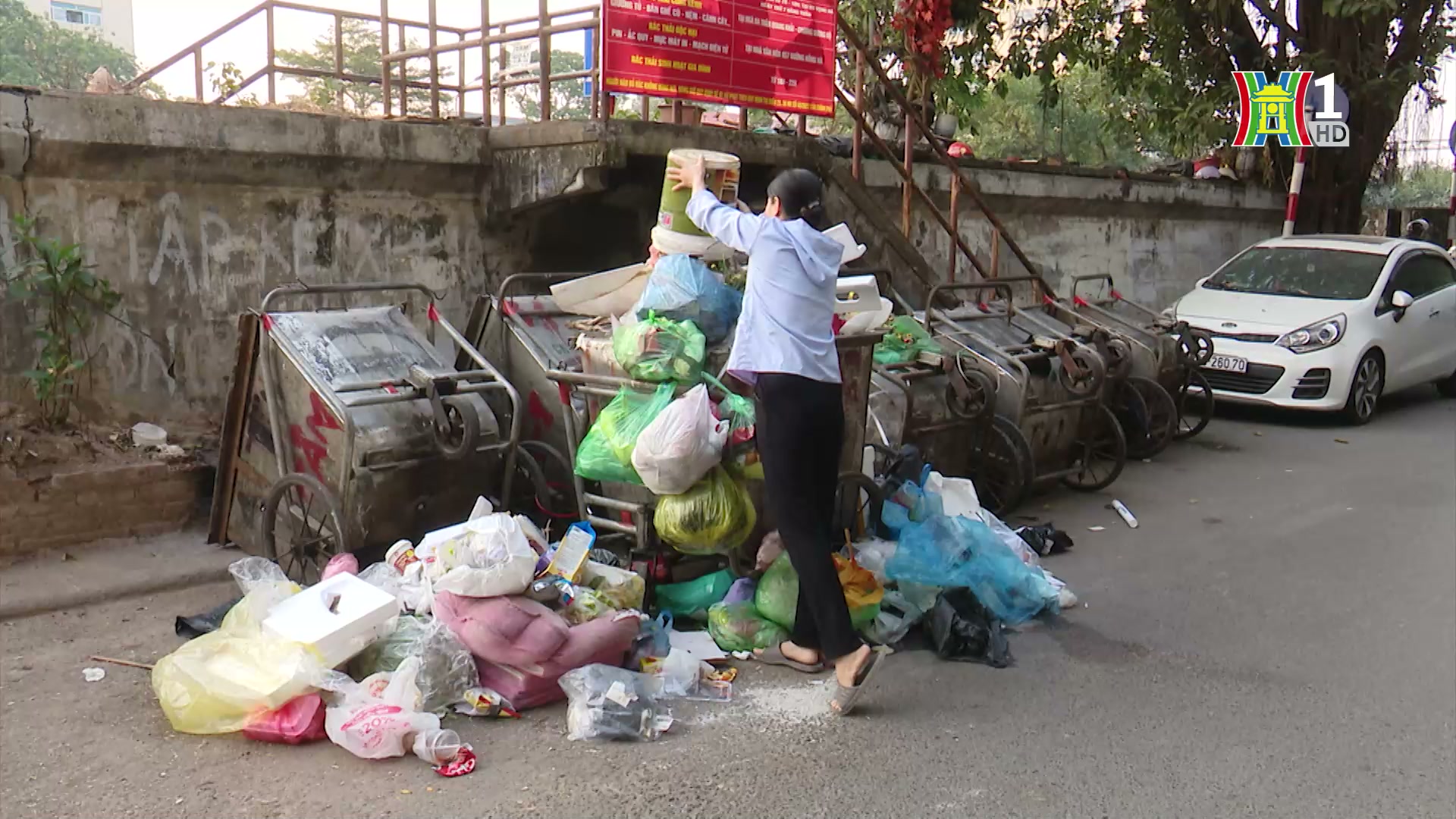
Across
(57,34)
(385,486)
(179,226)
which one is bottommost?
(385,486)

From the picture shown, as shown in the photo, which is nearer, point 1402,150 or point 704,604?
point 704,604

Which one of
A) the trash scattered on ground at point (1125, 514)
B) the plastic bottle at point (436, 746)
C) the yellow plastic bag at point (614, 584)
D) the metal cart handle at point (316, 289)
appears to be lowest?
the trash scattered on ground at point (1125, 514)

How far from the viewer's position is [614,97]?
6762mm

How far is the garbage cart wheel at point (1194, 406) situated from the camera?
8.34 m

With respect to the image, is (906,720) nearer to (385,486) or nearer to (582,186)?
(385,486)

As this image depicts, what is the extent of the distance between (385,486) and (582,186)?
2620 mm

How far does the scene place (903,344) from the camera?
608cm

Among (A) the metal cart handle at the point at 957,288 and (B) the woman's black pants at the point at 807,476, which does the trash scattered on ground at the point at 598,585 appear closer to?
(B) the woman's black pants at the point at 807,476

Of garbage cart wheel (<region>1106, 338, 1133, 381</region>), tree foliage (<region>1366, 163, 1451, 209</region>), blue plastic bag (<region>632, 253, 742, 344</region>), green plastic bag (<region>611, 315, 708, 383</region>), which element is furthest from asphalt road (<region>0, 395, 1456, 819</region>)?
tree foliage (<region>1366, 163, 1451, 209</region>)

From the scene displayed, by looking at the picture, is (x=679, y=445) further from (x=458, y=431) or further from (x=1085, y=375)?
(x=1085, y=375)

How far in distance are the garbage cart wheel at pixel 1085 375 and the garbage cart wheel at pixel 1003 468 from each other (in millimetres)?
585

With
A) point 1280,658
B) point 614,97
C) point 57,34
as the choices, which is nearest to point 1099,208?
point 614,97

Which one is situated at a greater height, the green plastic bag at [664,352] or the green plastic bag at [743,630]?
the green plastic bag at [664,352]

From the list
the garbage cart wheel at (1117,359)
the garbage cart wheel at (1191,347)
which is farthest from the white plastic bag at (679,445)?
the garbage cart wheel at (1191,347)
